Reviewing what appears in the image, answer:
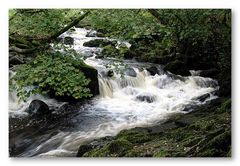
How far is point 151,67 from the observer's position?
4871 millimetres

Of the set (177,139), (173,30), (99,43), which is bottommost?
(177,139)

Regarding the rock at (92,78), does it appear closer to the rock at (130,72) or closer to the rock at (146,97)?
the rock at (130,72)

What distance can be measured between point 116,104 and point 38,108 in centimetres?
70

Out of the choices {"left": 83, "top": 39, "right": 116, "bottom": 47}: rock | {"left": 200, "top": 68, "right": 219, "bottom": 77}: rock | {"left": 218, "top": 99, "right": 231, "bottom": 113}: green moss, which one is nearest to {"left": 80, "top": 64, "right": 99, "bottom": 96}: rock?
{"left": 83, "top": 39, "right": 116, "bottom": 47}: rock

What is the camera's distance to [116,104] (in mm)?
4816

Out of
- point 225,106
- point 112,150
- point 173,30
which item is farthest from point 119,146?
point 173,30

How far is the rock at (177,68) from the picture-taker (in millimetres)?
4828

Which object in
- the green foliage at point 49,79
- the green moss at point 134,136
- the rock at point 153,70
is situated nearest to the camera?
the green foliage at point 49,79

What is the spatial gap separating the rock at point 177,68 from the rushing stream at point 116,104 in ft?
0.14

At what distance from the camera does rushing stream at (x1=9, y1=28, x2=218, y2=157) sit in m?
4.73

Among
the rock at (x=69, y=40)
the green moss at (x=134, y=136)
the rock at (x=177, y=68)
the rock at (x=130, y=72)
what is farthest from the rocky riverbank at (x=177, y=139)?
the rock at (x=69, y=40)

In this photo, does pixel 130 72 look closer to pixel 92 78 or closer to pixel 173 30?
pixel 92 78

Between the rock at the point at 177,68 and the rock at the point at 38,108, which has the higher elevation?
the rock at the point at 177,68
